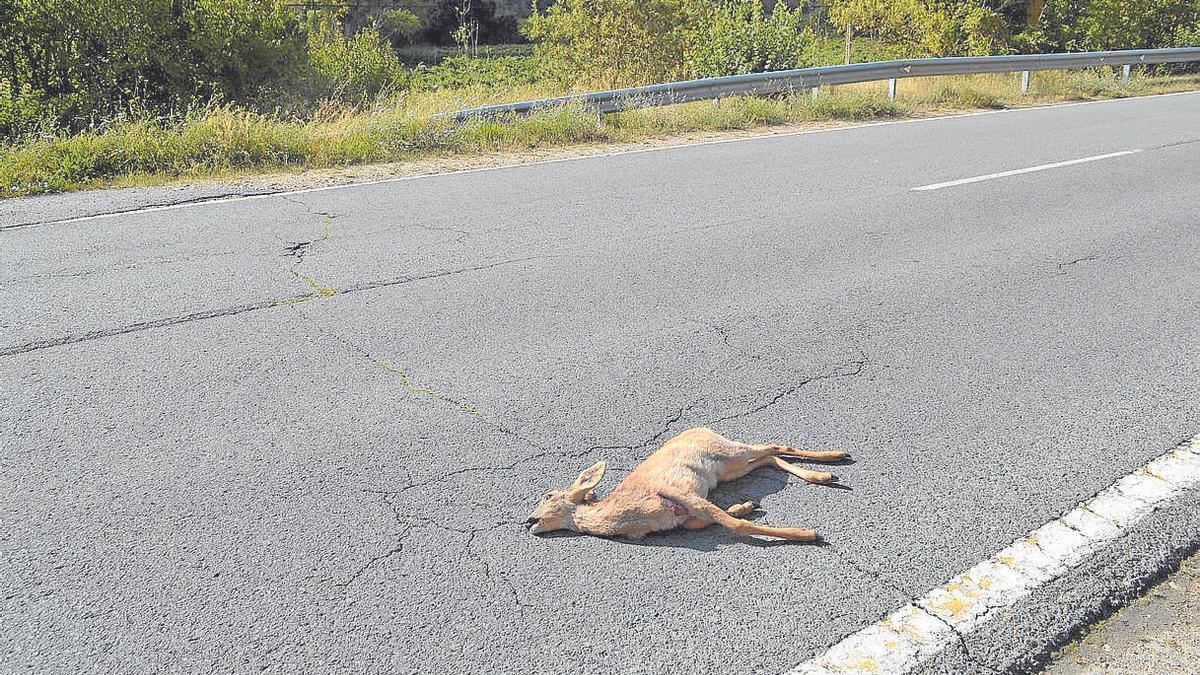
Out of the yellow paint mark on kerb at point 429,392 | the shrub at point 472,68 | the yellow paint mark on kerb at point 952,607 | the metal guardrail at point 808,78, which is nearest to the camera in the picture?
the yellow paint mark on kerb at point 952,607

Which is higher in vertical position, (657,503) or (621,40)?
(621,40)

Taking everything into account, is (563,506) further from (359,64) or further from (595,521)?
(359,64)

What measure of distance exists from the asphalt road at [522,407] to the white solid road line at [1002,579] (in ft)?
0.23

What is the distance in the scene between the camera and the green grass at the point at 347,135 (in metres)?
9.22

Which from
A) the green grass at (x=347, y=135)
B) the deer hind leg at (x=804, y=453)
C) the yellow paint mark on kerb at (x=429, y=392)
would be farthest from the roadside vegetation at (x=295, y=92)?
the deer hind leg at (x=804, y=453)

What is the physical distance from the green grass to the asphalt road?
118 centimetres

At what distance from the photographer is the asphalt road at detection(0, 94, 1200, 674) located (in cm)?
281

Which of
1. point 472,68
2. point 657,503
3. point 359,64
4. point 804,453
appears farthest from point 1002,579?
point 472,68

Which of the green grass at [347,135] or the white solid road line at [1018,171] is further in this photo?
the green grass at [347,135]

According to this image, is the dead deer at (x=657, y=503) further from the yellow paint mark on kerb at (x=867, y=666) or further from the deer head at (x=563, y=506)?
the yellow paint mark on kerb at (x=867, y=666)

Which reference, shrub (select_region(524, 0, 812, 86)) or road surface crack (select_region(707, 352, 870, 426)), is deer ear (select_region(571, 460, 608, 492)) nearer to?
road surface crack (select_region(707, 352, 870, 426))

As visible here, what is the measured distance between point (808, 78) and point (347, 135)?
25.6 feet

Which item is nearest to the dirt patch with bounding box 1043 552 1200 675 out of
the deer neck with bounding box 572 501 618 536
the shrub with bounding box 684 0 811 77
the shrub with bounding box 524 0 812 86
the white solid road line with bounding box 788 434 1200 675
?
the white solid road line with bounding box 788 434 1200 675

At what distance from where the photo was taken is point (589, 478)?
3.34 m
